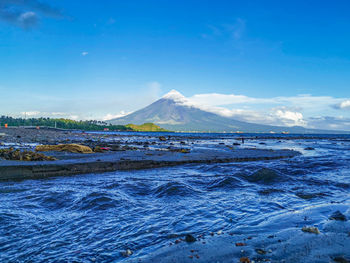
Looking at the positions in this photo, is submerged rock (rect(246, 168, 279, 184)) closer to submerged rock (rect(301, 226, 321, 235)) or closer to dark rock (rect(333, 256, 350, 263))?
submerged rock (rect(301, 226, 321, 235))

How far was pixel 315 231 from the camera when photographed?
448cm

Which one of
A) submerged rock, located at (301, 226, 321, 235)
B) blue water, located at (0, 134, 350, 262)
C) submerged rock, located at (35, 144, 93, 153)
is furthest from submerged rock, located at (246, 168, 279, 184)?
submerged rock, located at (35, 144, 93, 153)

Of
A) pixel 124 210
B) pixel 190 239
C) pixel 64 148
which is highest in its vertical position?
pixel 64 148

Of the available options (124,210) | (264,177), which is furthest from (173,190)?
(264,177)

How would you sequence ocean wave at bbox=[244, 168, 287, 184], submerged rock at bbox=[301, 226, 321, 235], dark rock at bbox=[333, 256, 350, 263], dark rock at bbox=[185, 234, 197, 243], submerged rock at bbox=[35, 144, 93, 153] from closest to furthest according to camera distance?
1. dark rock at bbox=[333, 256, 350, 263]
2. dark rock at bbox=[185, 234, 197, 243]
3. submerged rock at bbox=[301, 226, 321, 235]
4. ocean wave at bbox=[244, 168, 287, 184]
5. submerged rock at bbox=[35, 144, 93, 153]

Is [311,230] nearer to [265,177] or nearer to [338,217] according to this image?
[338,217]

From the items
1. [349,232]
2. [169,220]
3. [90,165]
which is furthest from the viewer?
[90,165]

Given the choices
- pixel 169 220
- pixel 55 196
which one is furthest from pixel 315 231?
pixel 55 196

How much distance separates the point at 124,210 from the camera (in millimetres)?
6035

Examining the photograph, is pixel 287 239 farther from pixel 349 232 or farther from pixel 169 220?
pixel 169 220

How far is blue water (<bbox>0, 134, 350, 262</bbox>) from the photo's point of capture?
13.2ft

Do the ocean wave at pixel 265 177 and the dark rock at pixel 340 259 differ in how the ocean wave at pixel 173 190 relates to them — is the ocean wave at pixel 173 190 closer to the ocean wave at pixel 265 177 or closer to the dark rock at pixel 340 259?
the ocean wave at pixel 265 177

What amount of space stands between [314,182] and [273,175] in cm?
163

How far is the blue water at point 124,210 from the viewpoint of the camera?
4.02 metres
